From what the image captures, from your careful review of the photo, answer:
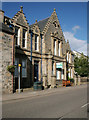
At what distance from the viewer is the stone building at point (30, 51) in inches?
595

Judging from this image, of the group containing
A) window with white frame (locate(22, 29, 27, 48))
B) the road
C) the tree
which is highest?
window with white frame (locate(22, 29, 27, 48))

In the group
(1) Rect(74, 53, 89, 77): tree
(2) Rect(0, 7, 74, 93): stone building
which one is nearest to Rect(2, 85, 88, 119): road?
(2) Rect(0, 7, 74, 93): stone building

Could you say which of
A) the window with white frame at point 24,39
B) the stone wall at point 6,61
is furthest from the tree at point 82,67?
the stone wall at point 6,61

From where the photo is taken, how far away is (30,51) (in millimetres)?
20609

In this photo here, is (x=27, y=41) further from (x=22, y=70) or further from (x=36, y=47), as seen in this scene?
(x=22, y=70)

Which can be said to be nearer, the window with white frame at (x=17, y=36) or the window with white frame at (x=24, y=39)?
the window with white frame at (x=17, y=36)

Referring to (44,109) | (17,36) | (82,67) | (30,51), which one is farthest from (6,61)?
(82,67)

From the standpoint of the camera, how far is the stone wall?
1444cm

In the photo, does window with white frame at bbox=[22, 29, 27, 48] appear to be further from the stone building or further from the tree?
the tree

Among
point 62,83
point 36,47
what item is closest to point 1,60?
point 36,47

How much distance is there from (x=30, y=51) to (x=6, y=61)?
6.19 metres

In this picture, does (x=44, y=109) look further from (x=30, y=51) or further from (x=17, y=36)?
(x=30, y=51)

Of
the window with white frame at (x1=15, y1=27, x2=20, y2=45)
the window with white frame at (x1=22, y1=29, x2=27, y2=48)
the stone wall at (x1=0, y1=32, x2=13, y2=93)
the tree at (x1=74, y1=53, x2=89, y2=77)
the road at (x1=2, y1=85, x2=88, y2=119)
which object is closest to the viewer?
the road at (x1=2, y1=85, x2=88, y2=119)

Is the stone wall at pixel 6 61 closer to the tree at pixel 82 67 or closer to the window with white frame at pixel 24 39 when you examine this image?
the window with white frame at pixel 24 39
